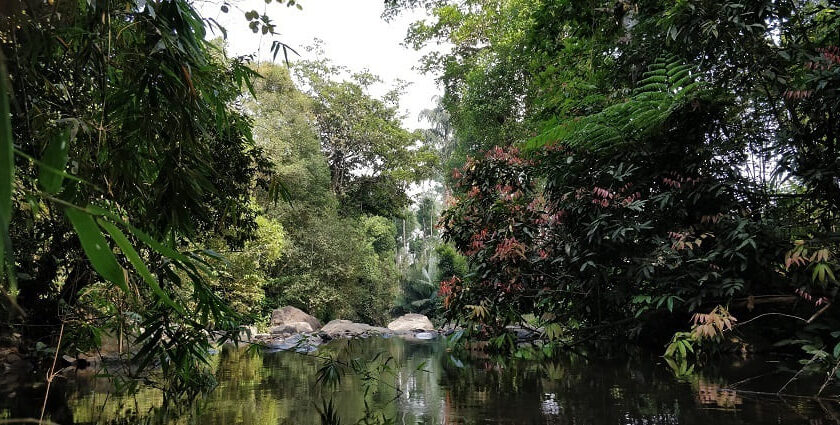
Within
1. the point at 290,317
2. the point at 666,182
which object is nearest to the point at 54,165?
the point at 666,182

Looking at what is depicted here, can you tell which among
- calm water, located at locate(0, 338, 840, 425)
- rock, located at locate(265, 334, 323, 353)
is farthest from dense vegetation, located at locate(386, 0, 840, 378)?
rock, located at locate(265, 334, 323, 353)

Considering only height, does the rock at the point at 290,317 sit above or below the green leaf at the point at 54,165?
above

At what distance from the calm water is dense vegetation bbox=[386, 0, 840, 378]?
362mm

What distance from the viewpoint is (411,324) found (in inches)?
648

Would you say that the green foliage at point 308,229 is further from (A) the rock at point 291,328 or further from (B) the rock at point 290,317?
(A) the rock at point 291,328

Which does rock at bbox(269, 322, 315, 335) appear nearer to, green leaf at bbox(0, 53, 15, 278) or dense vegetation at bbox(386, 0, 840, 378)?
dense vegetation at bbox(386, 0, 840, 378)

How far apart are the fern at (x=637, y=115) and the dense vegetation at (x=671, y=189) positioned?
0.02 metres

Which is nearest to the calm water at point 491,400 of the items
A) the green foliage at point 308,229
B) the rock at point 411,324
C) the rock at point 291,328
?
the rock at point 291,328

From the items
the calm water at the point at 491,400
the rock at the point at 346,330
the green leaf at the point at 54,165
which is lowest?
the calm water at the point at 491,400

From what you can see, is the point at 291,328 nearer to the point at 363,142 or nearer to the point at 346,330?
the point at 346,330

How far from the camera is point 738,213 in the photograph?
3885mm

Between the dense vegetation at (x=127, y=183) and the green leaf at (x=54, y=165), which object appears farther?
the dense vegetation at (x=127, y=183)

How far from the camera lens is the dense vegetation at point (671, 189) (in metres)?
3.20

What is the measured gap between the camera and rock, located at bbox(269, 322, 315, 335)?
503 inches
